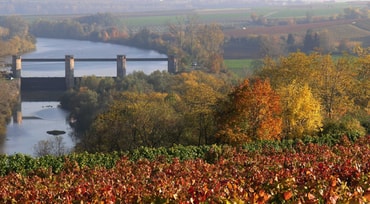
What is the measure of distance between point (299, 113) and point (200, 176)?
12.9 meters

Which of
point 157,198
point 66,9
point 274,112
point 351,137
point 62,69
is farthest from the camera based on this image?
point 66,9

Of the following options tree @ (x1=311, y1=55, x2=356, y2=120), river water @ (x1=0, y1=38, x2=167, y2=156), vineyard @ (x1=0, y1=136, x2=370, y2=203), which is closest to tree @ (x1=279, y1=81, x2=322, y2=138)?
vineyard @ (x1=0, y1=136, x2=370, y2=203)

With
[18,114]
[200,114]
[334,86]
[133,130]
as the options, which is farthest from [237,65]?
[200,114]

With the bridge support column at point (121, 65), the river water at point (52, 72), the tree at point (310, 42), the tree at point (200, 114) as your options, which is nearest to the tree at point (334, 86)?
the tree at point (200, 114)

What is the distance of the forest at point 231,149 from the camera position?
34.5 feet

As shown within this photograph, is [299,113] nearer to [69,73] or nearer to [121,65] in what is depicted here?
[69,73]

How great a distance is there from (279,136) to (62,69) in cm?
5644

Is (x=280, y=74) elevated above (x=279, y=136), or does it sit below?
above

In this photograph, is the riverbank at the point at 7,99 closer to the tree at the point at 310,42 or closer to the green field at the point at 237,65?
the green field at the point at 237,65

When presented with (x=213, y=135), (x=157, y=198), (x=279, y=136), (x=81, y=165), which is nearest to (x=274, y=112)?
(x=279, y=136)

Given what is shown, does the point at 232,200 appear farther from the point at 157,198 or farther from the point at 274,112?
the point at 274,112

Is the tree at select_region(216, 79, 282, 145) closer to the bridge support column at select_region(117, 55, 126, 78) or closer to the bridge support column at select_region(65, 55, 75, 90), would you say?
the bridge support column at select_region(65, 55, 75, 90)

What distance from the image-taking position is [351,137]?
77.9 ft

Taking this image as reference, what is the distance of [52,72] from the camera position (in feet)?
251
